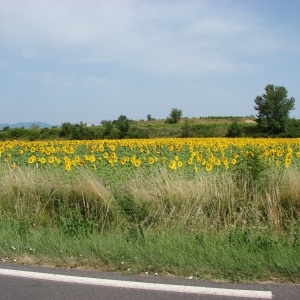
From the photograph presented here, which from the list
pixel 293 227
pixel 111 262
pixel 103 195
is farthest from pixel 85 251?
pixel 293 227

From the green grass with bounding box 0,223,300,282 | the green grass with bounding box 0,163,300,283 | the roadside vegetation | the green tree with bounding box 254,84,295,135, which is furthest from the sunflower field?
the green tree with bounding box 254,84,295,135

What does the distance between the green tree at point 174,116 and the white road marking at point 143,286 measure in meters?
69.6

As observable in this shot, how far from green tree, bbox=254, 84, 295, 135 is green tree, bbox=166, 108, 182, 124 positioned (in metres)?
13.3

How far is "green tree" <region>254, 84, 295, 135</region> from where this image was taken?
62519 mm

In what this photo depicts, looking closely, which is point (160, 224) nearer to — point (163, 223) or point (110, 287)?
point (163, 223)

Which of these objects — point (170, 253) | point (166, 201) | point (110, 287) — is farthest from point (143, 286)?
point (166, 201)

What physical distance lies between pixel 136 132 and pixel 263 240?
45.3 meters

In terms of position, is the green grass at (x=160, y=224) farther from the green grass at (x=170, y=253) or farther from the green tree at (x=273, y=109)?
the green tree at (x=273, y=109)

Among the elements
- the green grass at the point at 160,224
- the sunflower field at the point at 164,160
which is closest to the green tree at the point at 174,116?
the sunflower field at the point at 164,160

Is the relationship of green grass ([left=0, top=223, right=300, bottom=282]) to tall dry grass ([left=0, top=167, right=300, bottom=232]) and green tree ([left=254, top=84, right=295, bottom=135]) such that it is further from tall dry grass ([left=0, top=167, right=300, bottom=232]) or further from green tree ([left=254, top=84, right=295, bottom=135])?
green tree ([left=254, top=84, right=295, bottom=135])

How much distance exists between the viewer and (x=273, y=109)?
6838 centimetres

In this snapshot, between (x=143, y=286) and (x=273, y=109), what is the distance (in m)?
67.5

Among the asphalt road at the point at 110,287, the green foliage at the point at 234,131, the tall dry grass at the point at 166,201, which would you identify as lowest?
the asphalt road at the point at 110,287

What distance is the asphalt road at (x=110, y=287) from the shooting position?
395 cm
